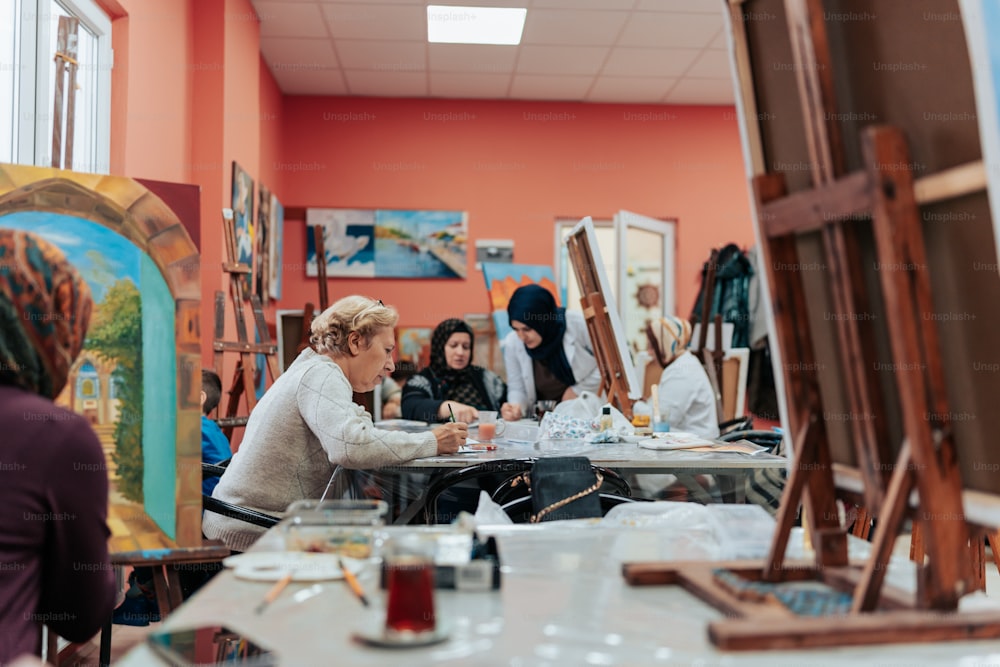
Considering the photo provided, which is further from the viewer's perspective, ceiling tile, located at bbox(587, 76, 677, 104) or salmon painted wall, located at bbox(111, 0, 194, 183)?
ceiling tile, located at bbox(587, 76, 677, 104)

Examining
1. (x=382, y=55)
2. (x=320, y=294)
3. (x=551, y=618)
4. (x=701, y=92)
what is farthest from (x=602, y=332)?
(x=701, y=92)

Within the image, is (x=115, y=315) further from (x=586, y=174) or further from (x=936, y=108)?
(x=586, y=174)

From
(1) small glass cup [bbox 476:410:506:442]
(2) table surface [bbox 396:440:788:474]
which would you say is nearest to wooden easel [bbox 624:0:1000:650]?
(2) table surface [bbox 396:440:788:474]

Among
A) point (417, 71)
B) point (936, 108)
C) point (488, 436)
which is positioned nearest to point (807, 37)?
point (936, 108)

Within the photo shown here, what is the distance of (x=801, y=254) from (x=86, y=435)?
1052 millimetres

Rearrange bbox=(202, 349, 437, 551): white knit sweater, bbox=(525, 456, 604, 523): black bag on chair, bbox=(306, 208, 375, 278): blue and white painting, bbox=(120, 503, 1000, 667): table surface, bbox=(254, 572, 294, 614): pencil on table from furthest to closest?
bbox=(306, 208, 375, 278): blue and white painting → bbox=(202, 349, 437, 551): white knit sweater → bbox=(525, 456, 604, 523): black bag on chair → bbox=(254, 572, 294, 614): pencil on table → bbox=(120, 503, 1000, 667): table surface

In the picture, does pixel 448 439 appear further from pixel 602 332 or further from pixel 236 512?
pixel 602 332

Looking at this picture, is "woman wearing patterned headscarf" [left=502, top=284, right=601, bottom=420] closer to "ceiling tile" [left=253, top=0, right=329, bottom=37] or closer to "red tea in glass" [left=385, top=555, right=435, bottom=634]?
"ceiling tile" [left=253, top=0, right=329, bottom=37]

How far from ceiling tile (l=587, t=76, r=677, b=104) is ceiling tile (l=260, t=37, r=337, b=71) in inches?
85.1

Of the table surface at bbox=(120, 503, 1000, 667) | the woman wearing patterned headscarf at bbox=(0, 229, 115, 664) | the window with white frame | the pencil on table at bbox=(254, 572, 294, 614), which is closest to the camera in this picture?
the table surface at bbox=(120, 503, 1000, 667)

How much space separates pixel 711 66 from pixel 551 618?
6.44 metres

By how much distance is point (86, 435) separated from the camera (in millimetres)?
1292

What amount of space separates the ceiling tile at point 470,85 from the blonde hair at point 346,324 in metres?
4.65

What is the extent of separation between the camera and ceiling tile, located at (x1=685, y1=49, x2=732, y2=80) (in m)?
6.56
